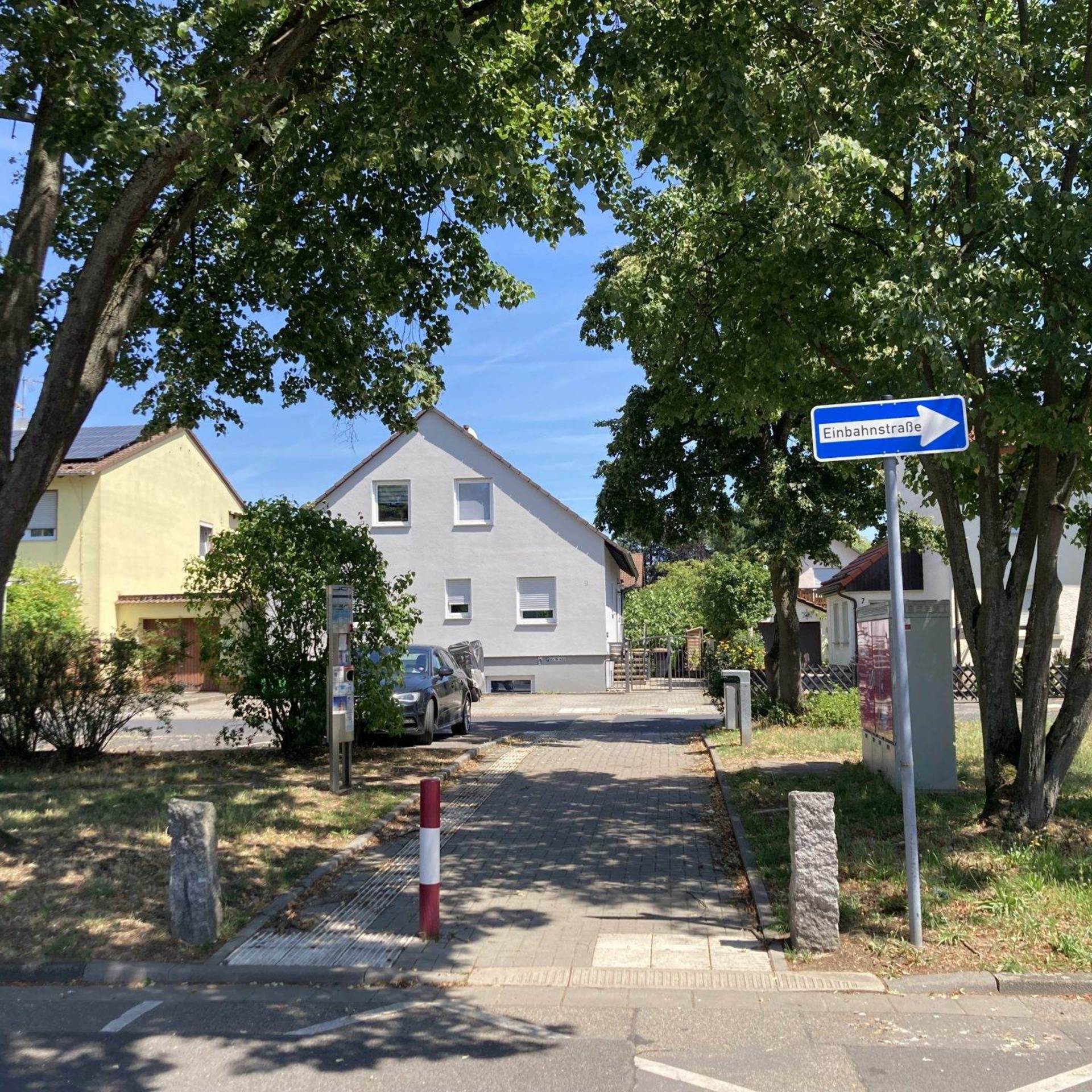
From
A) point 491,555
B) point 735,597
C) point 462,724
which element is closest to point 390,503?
point 491,555

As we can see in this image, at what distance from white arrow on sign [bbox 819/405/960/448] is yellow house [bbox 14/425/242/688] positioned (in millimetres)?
25032

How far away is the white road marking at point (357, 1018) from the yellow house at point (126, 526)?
24516mm

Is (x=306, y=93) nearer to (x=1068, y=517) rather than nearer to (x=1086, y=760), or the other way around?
(x=1068, y=517)

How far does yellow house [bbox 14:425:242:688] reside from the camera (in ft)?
102

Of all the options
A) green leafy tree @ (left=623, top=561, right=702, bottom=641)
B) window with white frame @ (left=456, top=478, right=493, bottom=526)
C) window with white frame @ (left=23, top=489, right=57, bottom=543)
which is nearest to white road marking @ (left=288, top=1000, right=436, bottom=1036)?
window with white frame @ (left=23, top=489, right=57, bottom=543)

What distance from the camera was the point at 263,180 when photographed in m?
11.1

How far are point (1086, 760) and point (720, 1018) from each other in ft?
30.1

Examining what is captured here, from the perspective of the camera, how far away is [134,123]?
26.6 feet

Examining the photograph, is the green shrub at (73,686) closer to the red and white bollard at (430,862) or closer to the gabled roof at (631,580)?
the red and white bollard at (430,862)

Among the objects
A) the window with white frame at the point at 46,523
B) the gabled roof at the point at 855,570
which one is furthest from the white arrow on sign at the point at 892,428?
the window with white frame at the point at 46,523

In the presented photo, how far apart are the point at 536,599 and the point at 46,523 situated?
583 inches

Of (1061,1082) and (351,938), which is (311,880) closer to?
(351,938)

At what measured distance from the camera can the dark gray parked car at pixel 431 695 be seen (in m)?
16.6

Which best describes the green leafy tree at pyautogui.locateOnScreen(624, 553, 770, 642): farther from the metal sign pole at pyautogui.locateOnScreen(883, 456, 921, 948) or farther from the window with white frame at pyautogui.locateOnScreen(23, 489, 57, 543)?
the metal sign pole at pyautogui.locateOnScreen(883, 456, 921, 948)
